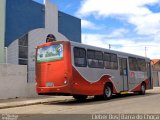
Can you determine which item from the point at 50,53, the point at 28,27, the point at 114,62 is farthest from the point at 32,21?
the point at 50,53

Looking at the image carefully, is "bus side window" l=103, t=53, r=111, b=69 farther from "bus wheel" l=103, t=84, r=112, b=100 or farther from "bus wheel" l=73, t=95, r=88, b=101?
"bus wheel" l=73, t=95, r=88, b=101

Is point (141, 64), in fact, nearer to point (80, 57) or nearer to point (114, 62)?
point (114, 62)

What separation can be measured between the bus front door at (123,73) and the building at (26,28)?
6.49 metres

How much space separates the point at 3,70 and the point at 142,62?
10911mm

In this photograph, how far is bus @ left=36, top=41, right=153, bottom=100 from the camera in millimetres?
18062

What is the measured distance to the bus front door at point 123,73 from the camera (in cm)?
2327

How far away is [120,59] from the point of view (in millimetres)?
23172

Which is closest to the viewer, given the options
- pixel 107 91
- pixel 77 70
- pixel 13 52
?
pixel 77 70

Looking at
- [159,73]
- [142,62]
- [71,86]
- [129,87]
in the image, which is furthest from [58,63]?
[159,73]

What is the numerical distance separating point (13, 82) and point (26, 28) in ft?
21.2

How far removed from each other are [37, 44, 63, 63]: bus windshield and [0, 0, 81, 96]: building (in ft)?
18.4

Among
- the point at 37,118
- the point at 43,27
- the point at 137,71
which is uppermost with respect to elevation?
the point at 43,27

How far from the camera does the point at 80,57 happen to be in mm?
18812

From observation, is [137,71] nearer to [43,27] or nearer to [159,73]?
[43,27]
